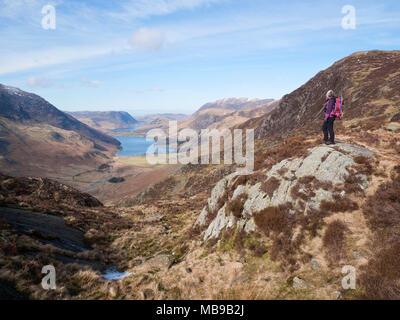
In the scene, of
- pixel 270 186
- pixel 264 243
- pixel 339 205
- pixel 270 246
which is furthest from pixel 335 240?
pixel 270 186

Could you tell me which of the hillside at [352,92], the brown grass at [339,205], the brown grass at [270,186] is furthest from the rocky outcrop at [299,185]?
the hillside at [352,92]

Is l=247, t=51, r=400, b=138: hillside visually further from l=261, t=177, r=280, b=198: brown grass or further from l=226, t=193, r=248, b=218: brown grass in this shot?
l=226, t=193, r=248, b=218: brown grass

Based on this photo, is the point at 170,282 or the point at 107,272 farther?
the point at 107,272

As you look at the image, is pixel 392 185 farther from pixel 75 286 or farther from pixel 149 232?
pixel 149 232

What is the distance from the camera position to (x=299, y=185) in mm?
12609

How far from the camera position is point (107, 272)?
12.5m

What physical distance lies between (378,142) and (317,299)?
16.3 meters

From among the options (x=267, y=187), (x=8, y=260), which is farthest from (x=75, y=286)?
(x=267, y=187)

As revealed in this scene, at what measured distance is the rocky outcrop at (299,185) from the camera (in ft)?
38.0

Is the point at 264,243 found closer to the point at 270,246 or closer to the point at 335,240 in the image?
the point at 270,246

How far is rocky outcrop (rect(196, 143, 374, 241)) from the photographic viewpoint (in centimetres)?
1159

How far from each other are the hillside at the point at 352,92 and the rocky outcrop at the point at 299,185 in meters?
35.9

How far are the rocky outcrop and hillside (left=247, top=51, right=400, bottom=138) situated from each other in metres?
35.9

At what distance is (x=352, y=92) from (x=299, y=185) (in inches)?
2687
